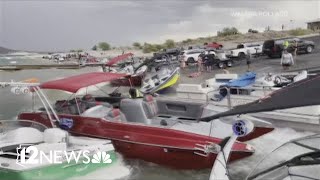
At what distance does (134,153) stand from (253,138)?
258 cm

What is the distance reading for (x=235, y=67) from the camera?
2430 centimetres

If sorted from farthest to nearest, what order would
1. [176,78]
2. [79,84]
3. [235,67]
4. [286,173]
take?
[235,67], [176,78], [79,84], [286,173]

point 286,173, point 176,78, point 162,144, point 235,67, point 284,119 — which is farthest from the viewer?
point 235,67

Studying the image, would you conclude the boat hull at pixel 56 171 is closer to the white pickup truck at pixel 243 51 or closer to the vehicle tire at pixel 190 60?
the white pickup truck at pixel 243 51

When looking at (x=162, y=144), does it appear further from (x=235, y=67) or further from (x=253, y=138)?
(x=235, y=67)

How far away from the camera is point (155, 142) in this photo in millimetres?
8219

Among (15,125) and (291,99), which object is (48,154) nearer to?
(15,125)

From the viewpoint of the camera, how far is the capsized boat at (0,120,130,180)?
7168mm

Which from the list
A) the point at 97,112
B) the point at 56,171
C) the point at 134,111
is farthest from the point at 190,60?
the point at 56,171

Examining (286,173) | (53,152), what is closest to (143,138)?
(53,152)

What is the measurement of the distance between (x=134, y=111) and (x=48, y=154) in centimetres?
244

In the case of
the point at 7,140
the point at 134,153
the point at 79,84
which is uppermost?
the point at 79,84

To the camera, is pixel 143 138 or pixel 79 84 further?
pixel 79 84

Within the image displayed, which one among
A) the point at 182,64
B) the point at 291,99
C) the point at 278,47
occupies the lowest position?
the point at 182,64
